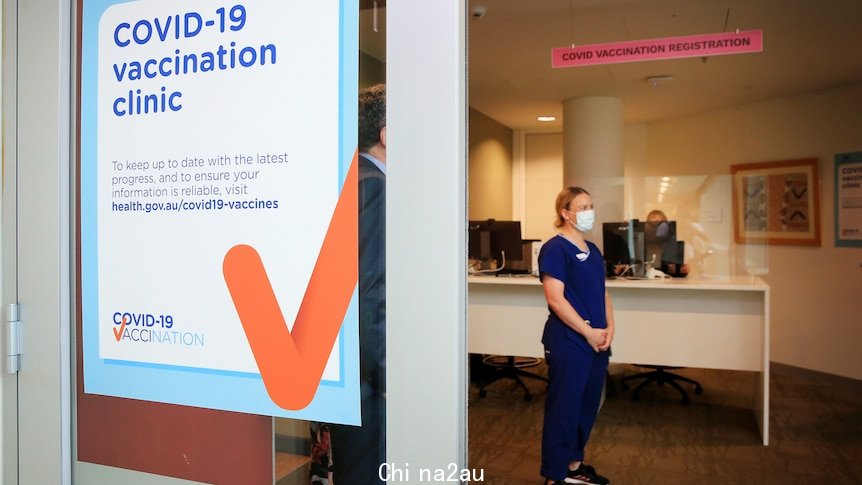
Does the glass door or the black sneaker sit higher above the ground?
the glass door

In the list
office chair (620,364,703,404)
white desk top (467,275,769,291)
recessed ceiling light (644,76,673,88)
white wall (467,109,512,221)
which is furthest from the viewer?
white wall (467,109,512,221)

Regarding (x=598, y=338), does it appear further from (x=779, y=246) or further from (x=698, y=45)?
(x=779, y=246)

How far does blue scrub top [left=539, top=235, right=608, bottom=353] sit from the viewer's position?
10.9ft

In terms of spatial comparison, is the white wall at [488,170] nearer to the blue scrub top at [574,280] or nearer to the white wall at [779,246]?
the white wall at [779,246]

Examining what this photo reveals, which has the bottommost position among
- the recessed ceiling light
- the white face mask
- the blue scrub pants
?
the blue scrub pants

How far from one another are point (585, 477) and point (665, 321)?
5.45ft

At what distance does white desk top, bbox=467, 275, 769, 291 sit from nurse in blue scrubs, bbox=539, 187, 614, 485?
1.34m

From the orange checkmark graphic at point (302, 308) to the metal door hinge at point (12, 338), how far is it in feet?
1.68

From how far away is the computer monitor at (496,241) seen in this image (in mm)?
5633

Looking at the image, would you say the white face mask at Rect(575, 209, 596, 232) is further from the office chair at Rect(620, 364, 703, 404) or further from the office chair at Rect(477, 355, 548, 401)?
the office chair at Rect(620, 364, 703, 404)

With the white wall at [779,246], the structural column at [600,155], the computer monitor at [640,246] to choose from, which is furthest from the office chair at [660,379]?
the structural column at [600,155]

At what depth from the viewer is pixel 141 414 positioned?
4.14 ft

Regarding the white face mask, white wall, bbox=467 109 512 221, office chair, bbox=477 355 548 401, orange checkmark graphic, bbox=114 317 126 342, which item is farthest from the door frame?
white wall, bbox=467 109 512 221

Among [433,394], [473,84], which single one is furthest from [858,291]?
[433,394]
